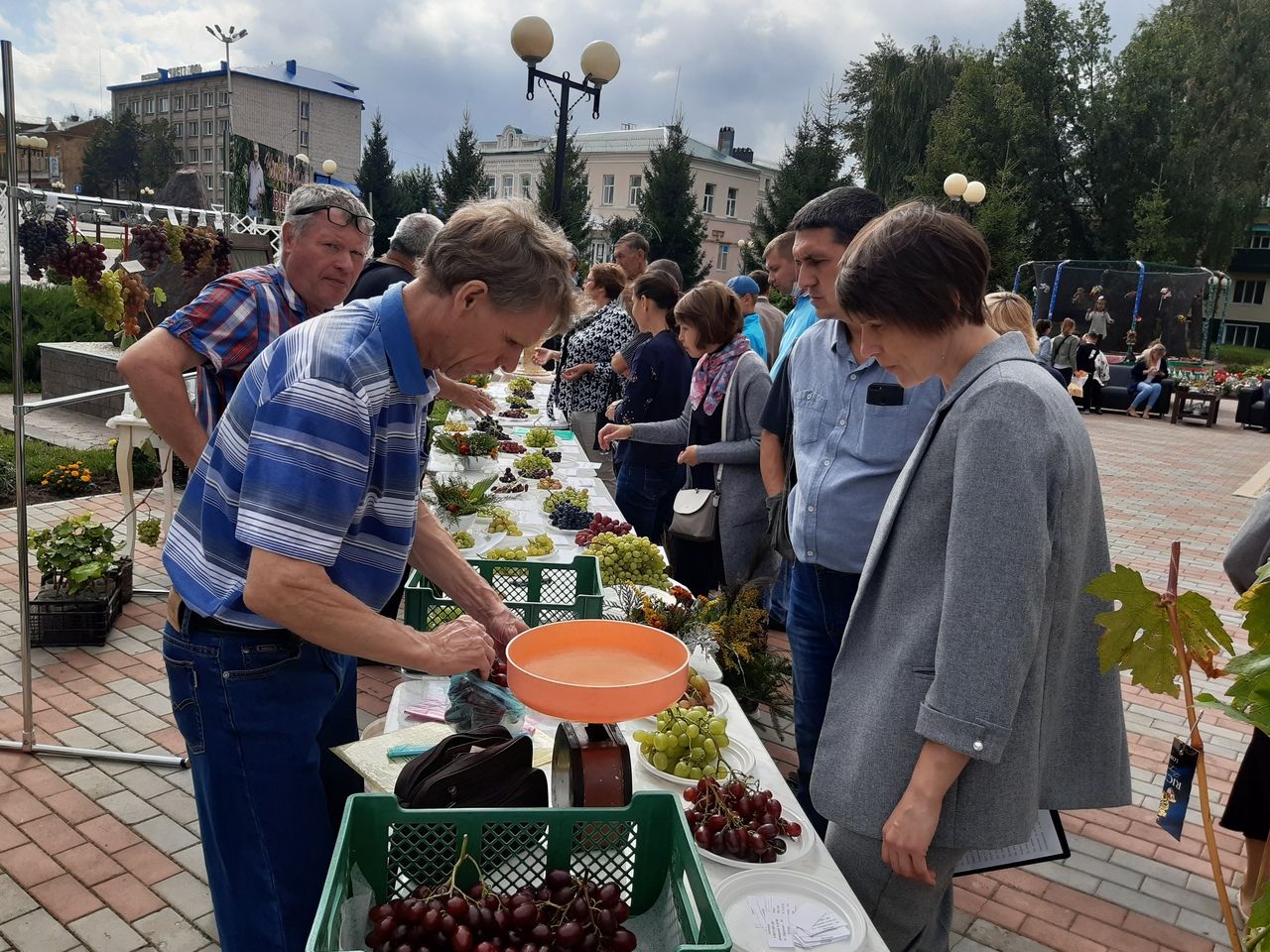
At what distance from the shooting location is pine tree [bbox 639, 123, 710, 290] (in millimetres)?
39594

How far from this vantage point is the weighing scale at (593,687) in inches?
58.4

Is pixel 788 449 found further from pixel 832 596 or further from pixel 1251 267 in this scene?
pixel 1251 267

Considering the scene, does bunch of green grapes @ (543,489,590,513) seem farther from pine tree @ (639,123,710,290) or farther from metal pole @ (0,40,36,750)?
pine tree @ (639,123,710,290)

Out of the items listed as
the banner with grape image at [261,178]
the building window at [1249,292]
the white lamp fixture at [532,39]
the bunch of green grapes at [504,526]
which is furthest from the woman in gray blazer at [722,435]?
the building window at [1249,292]

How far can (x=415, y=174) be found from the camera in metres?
49.0

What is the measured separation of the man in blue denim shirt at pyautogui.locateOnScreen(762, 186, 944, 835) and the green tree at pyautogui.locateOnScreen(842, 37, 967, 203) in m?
32.1

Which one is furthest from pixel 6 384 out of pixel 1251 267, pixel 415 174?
pixel 1251 267

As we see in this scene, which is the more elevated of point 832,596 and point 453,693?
point 832,596

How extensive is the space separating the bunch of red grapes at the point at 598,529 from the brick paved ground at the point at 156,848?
122 centimetres

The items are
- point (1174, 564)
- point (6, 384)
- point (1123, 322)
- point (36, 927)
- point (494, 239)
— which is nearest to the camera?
point (1174, 564)

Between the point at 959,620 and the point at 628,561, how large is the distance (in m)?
1.90

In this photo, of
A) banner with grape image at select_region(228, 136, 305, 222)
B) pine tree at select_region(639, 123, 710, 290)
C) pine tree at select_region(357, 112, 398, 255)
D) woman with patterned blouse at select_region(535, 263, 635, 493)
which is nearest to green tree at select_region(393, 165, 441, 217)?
pine tree at select_region(357, 112, 398, 255)

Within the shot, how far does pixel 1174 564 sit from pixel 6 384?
525 inches

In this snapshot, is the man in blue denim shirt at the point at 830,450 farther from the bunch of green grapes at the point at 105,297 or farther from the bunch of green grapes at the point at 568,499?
the bunch of green grapes at the point at 105,297
